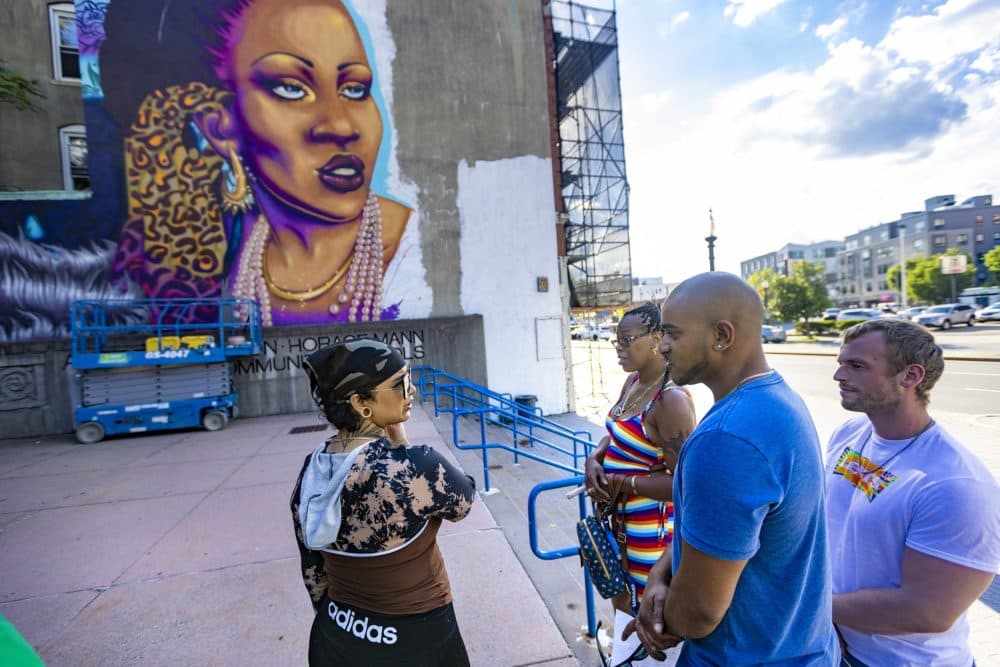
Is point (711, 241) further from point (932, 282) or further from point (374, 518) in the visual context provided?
point (932, 282)

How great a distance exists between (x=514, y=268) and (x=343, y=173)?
514cm

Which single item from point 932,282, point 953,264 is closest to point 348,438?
point 953,264

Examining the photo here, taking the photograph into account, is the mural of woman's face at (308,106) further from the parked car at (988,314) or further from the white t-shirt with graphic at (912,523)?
the parked car at (988,314)

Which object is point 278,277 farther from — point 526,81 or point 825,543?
point 825,543

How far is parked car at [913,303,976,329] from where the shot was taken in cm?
2714

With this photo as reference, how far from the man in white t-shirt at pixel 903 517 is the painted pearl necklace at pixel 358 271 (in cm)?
1085

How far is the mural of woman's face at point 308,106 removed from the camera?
10.9 metres

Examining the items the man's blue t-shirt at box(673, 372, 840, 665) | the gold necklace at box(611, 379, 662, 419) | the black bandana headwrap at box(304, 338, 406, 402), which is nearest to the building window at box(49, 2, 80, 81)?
the black bandana headwrap at box(304, 338, 406, 402)

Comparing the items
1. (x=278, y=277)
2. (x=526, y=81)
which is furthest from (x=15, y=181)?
(x=526, y=81)

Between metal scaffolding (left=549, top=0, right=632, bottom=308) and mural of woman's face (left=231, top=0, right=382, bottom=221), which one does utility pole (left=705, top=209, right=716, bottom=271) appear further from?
mural of woman's face (left=231, top=0, right=382, bottom=221)

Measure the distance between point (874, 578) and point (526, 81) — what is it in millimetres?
14026

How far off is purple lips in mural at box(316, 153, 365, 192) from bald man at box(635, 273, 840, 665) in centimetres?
1171

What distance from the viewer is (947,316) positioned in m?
27.3

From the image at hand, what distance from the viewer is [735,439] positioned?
105 cm
